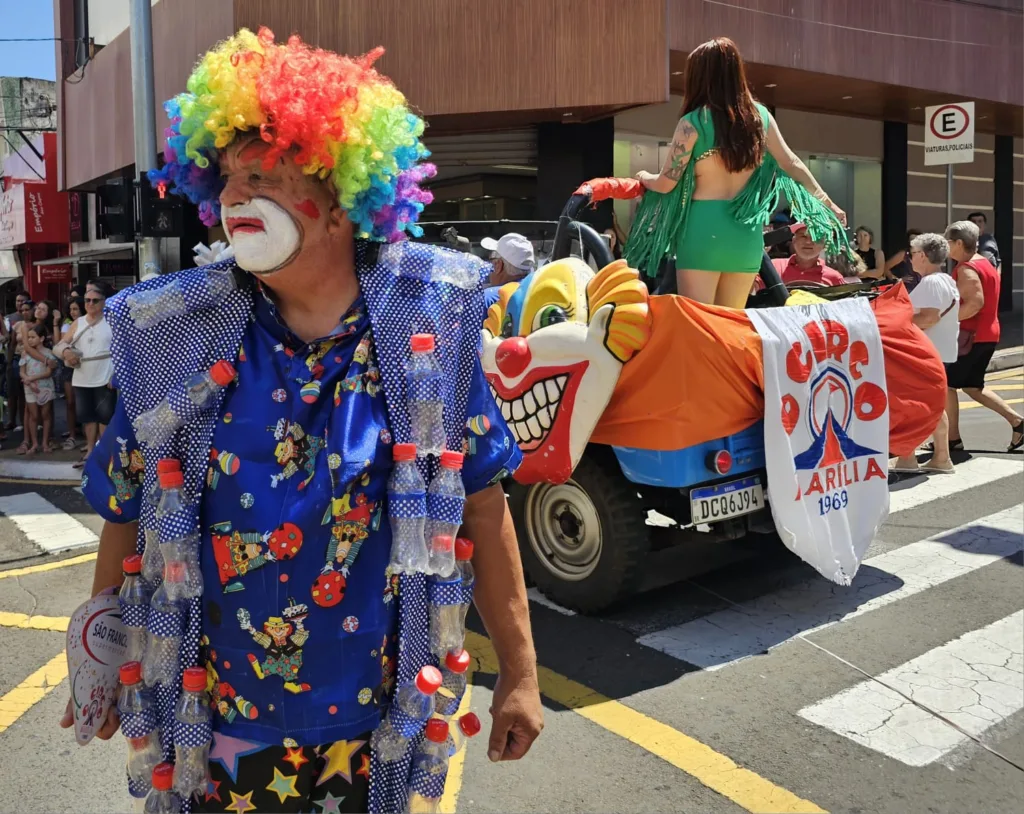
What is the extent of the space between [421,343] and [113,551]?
0.77 m

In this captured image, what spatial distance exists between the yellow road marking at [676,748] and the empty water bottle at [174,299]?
4.68ft

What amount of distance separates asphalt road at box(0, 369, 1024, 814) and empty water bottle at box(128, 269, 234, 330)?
6.60 ft

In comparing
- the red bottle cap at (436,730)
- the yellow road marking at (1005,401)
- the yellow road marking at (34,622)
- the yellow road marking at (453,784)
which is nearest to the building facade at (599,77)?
the yellow road marking at (1005,401)

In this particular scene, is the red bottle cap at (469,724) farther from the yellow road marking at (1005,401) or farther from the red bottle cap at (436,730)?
the yellow road marking at (1005,401)

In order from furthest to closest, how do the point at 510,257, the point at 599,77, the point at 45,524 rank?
the point at 599,77 < the point at 45,524 < the point at 510,257

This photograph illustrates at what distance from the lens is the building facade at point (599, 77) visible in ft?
40.1

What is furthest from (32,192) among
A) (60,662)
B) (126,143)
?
(60,662)

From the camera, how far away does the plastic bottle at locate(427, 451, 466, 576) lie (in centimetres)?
179

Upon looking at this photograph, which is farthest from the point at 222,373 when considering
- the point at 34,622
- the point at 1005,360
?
the point at 1005,360

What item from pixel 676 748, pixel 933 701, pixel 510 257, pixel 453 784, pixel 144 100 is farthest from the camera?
pixel 144 100

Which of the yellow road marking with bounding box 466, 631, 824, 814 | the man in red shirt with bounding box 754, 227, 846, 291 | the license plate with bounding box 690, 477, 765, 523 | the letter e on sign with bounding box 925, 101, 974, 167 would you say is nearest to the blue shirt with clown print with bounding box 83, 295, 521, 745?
the yellow road marking with bounding box 466, 631, 824, 814

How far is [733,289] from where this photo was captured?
481 centimetres

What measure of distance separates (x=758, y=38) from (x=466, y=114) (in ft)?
14.0

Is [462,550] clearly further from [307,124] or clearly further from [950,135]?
[950,135]
